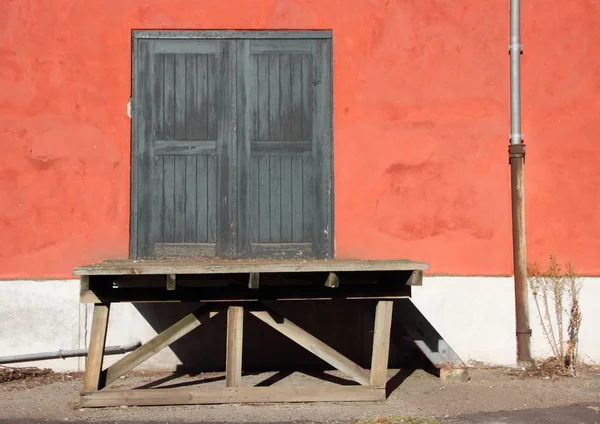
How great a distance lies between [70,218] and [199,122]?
4.89 feet

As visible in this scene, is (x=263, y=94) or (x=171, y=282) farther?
(x=263, y=94)

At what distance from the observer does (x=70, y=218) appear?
7.53 m

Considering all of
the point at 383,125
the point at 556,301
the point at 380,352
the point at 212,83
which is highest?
the point at 212,83

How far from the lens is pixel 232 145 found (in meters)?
7.65

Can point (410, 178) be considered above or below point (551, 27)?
below

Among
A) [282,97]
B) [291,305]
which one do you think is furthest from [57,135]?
[291,305]

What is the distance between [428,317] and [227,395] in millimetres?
2327

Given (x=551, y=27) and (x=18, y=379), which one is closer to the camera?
(x=18, y=379)

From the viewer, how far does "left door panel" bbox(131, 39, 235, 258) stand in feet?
24.9

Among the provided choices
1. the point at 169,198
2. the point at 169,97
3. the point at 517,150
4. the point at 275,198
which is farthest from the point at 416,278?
the point at 169,97

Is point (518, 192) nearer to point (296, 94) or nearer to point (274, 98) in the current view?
point (296, 94)

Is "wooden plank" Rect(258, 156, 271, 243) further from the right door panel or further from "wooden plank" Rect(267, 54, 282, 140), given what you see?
"wooden plank" Rect(267, 54, 282, 140)

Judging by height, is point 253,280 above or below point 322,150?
below

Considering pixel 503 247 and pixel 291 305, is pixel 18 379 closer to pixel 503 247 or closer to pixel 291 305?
pixel 291 305
